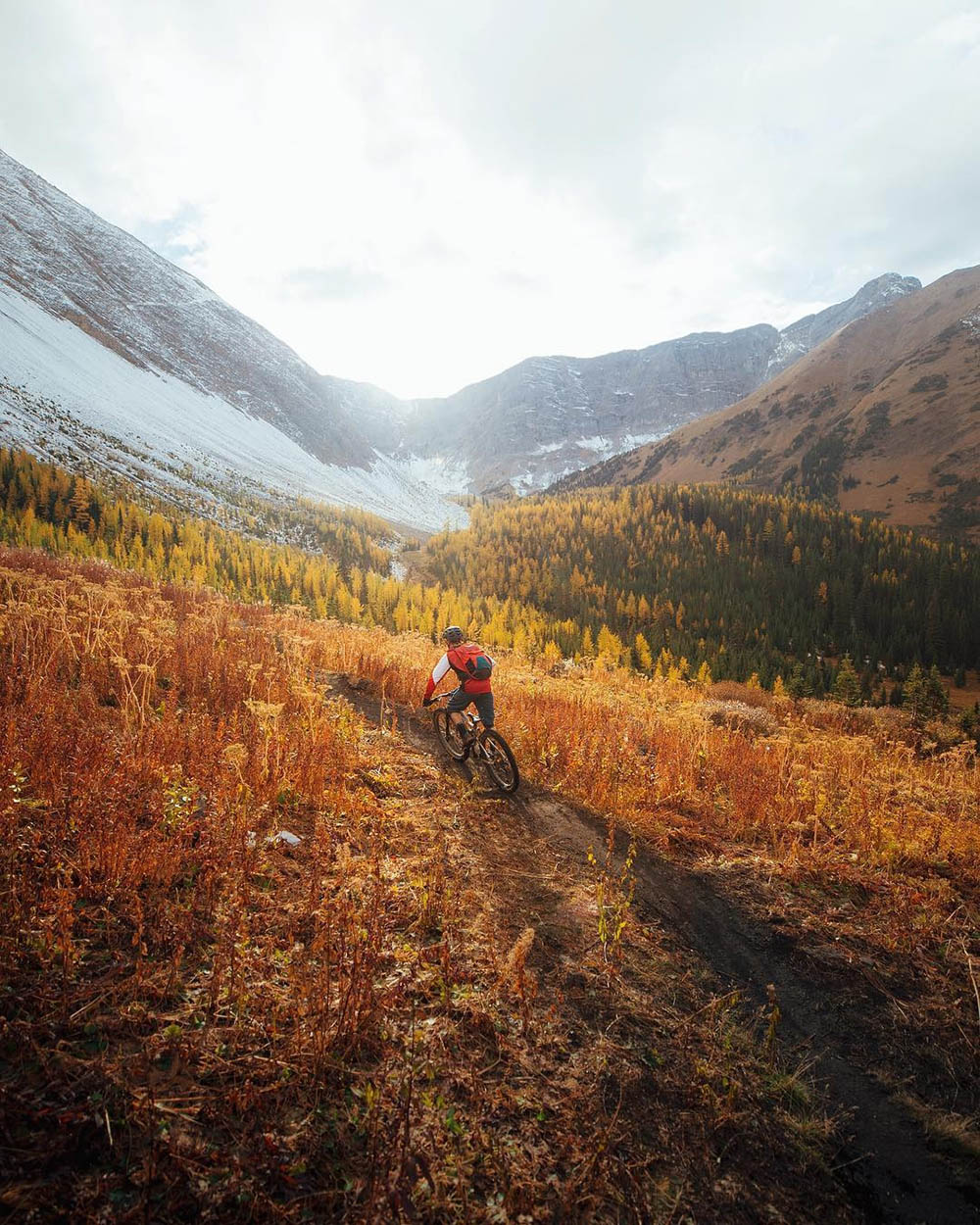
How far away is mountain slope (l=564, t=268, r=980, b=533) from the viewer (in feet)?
335

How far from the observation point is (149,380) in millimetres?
87375

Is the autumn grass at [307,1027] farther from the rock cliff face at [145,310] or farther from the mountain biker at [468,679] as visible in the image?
the rock cliff face at [145,310]

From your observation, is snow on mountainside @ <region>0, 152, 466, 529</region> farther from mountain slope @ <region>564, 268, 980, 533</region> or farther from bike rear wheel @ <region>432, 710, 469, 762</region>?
mountain slope @ <region>564, 268, 980, 533</region>

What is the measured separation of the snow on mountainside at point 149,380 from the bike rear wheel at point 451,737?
5692 cm

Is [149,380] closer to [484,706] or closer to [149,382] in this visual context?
[149,382]

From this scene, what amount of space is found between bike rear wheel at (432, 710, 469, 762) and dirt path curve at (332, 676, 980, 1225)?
135 cm

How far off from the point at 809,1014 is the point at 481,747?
485 cm

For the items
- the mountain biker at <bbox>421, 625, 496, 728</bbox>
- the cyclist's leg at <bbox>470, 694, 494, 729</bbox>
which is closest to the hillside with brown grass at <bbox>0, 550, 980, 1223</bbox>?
the cyclist's leg at <bbox>470, 694, 494, 729</bbox>

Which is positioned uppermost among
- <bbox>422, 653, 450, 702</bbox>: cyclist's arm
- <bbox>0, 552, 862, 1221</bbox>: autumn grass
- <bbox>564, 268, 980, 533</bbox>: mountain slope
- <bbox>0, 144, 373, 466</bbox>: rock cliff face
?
→ <bbox>564, 268, 980, 533</bbox>: mountain slope

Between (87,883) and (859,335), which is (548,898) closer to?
(87,883)

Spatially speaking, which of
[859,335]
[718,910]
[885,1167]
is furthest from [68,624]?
[859,335]

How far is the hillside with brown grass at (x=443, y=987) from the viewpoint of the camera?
2.27 m

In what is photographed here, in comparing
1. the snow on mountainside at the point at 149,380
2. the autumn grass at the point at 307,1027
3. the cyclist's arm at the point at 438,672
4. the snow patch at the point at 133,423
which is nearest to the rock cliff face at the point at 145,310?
the snow on mountainside at the point at 149,380

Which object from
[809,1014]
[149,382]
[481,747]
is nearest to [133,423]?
[149,382]
